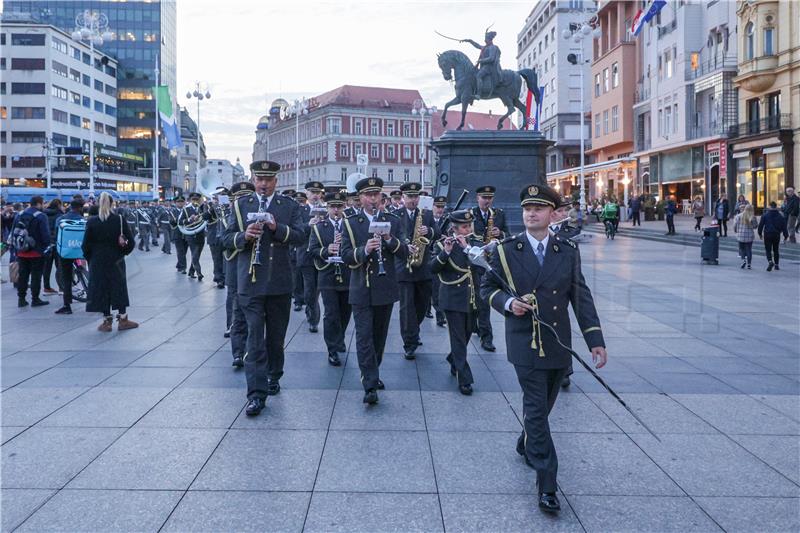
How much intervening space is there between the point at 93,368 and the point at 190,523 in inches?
172

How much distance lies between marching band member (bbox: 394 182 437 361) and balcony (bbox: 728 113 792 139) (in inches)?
1354

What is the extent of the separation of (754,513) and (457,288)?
363cm

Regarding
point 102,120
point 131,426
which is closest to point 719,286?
point 131,426

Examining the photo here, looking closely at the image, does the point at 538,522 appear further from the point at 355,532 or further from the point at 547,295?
the point at 547,295

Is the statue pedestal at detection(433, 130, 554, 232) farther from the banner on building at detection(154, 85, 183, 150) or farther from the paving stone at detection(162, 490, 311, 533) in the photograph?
the banner on building at detection(154, 85, 183, 150)

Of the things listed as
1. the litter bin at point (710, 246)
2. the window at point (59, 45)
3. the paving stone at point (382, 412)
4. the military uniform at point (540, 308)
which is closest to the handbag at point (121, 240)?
the paving stone at point (382, 412)

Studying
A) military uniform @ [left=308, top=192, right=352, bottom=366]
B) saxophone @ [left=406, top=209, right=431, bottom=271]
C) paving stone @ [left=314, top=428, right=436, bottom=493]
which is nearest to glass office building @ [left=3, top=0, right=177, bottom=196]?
military uniform @ [left=308, top=192, right=352, bottom=366]

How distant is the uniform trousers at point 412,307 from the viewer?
8.34 meters

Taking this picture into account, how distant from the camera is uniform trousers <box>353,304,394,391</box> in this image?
642cm

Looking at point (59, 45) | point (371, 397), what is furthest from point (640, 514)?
point (59, 45)

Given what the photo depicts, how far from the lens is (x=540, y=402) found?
4410mm

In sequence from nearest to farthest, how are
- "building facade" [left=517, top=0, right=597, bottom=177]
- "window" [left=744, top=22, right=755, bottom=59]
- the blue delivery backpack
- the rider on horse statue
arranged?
the blue delivery backpack
the rider on horse statue
"window" [left=744, top=22, right=755, bottom=59]
"building facade" [left=517, top=0, right=597, bottom=177]

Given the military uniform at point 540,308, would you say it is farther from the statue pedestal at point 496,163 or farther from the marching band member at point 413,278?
the statue pedestal at point 496,163

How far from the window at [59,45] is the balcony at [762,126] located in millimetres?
77410
